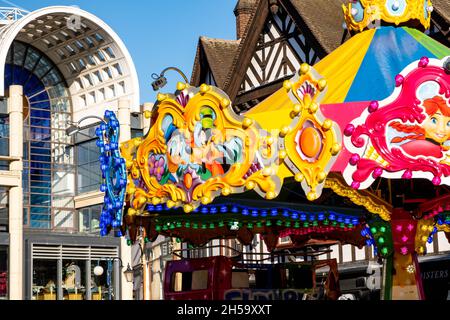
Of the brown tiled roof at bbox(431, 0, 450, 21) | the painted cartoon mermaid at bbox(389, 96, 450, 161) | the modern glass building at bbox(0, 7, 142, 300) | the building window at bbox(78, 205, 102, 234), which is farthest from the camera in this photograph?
A: the building window at bbox(78, 205, 102, 234)

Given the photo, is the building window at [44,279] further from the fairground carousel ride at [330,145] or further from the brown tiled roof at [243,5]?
the fairground carousel ride at [330,145]

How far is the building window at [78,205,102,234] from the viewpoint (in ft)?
142

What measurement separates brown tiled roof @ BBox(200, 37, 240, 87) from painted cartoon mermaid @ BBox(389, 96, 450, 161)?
20.6 m

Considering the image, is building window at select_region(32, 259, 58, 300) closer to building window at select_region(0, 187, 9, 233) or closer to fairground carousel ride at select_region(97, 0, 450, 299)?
building window at select_region(0, 187, 9, 233)

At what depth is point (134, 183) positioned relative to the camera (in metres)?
14.8

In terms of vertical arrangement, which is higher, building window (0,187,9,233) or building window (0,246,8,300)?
building window (0,187,9,233)

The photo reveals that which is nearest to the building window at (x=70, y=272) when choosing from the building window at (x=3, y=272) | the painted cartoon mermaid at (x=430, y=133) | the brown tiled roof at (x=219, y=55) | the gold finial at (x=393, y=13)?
the building window at (x=3, y=272)

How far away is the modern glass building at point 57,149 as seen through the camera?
3997 cm

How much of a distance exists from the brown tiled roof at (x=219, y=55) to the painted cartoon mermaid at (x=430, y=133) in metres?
20.6

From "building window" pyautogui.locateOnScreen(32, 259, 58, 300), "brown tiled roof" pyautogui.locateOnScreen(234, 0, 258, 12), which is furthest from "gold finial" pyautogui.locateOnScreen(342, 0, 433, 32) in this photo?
"building window" pyautogui.locateOnScreen(32, 259, 58, 300)

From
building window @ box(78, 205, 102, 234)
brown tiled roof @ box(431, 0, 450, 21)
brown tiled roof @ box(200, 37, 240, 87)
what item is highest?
brown tiled roof @ box(200, 37, 240, 87)

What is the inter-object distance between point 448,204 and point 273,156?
13.2ft

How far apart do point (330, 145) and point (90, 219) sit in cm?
3183

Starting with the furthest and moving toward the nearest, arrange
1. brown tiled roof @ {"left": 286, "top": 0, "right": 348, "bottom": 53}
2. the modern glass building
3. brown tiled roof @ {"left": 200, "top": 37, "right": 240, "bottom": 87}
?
the modern glass building
brown tiled roof @ {"left": 200, "top": 37, "right": 240, "bottom": 87}
brown tiled roof @ {"left": 286, "top": 0, "right": 348, "bottom": 53}
